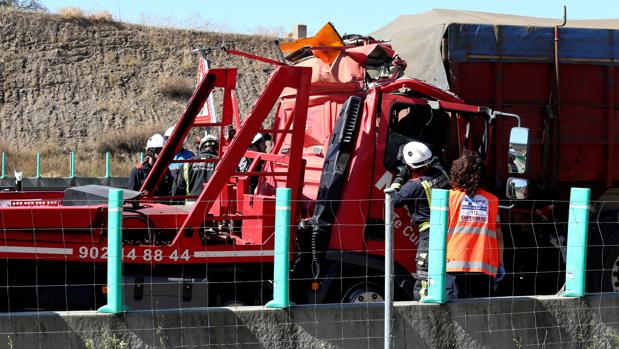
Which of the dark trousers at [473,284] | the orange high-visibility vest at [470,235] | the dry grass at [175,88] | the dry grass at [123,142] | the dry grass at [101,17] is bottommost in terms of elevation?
the dark trousers at [473,284]

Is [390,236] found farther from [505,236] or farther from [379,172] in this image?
[505,236]

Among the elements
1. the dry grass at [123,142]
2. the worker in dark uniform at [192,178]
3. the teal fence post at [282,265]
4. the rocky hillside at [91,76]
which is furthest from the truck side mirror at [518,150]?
the rocky hillside at [91,76]

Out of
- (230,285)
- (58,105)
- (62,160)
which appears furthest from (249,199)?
(58,105)

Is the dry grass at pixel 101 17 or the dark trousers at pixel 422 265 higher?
the dry grass at pixel 101 17

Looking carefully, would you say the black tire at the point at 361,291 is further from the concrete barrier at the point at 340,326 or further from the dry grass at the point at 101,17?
the dry grass at the point at 101,17

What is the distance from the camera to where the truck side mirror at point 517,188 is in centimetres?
952

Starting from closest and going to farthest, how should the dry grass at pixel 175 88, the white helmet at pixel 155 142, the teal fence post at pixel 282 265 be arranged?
the teal fence post at pixel 282 265, the white helmet at pixel 155 142, the dry grass at pixel 175 88

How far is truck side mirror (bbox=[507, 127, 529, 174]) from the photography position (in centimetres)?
927

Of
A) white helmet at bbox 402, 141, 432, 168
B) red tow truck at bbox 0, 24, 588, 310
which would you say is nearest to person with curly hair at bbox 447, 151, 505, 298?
white helmet at bbox 402, 141, 432, 168

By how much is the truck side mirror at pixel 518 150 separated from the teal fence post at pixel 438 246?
1954 mm

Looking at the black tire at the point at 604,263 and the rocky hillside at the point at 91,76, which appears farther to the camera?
the rocky hillside at the point at 91,76

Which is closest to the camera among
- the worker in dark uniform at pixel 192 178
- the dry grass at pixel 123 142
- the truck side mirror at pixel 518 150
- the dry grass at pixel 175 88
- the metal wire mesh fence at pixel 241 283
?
the metal wire mesh fence at pixel 241 283

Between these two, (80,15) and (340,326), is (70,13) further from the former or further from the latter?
(340,326)

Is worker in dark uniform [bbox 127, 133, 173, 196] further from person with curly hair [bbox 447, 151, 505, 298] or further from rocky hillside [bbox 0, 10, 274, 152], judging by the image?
rocky hillside [bbox 0, 10, 274, 152]
